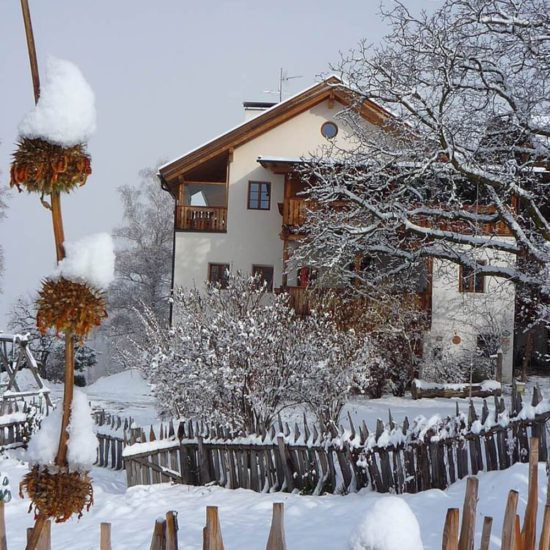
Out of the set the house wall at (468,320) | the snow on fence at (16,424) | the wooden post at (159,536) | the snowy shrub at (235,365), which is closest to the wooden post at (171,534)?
the wooden post at (159,536)

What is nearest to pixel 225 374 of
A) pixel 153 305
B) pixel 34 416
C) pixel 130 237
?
pixel 34 416

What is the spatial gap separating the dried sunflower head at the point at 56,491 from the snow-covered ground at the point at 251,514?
514 centimetres

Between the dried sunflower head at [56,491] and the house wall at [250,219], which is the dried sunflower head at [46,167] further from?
the house wall at [250,219]

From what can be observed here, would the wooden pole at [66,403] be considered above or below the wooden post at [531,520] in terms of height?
above

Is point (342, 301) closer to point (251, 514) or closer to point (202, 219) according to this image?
point (202, 219)

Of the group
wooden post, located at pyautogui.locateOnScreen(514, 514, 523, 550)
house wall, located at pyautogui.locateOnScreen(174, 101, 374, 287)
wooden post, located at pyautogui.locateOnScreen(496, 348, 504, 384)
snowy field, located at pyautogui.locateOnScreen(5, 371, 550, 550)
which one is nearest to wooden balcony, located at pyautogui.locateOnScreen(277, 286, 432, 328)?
wooden post, located at pyautogui.locateOnScreen(496, 348, 504, 384)

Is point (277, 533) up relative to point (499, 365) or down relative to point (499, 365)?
up

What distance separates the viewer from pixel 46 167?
1506mm

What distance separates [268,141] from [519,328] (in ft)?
37.9

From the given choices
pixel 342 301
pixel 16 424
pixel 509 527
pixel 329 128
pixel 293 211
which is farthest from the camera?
pixel 329 128

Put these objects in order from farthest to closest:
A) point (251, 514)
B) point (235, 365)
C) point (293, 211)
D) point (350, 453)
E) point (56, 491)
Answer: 1. point (293, 211)
2. point (235, 365)
3. point (350, 453)
4. point (251, 514)
5. point (56, 491)

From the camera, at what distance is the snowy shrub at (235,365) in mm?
12203

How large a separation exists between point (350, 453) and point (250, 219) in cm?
1738

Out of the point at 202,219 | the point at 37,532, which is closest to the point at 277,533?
the point at 37,532
